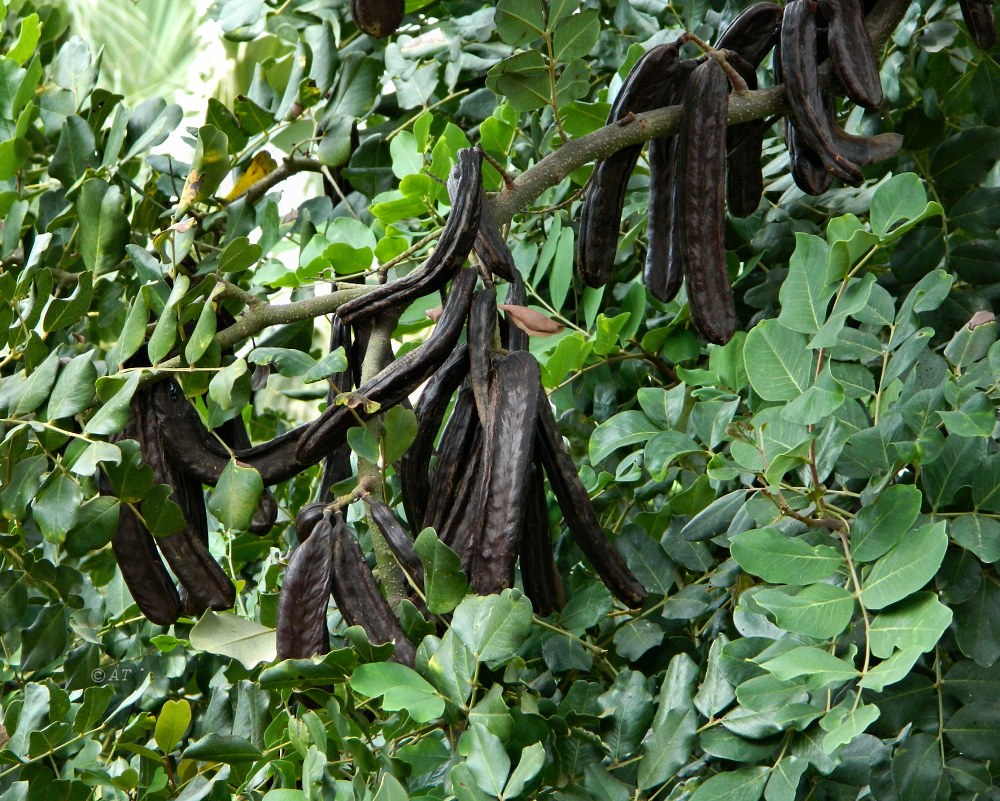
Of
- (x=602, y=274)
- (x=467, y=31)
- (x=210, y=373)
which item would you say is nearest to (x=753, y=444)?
(x=602, y=274)

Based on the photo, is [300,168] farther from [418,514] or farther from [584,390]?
[418,514]

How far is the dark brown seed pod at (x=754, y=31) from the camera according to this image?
80 cm

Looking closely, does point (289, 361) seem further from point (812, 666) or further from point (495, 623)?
point (812, 666)

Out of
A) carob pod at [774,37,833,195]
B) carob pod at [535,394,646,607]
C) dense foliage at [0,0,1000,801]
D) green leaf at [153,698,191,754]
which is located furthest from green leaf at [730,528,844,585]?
green leaf at [153,698,191,754]

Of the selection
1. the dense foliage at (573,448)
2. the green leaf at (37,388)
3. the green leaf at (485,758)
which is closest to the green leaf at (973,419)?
the dense foliage at (573,448)

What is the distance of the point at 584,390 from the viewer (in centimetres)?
102

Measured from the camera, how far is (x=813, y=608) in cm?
59

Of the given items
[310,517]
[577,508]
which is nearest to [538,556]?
[577,508]

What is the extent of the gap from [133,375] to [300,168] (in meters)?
0.53

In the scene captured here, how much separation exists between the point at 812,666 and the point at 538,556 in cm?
20

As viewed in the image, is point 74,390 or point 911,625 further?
point 74,390

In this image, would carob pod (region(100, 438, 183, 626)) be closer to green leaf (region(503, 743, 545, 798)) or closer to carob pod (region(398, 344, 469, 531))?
carob pod (region(398, 344, 469, 531))

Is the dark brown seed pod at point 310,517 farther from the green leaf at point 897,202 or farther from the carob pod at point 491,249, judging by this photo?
the green leaf at point 897,202

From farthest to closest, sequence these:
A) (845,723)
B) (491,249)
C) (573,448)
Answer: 1. (573,448)
2. (491,249)
3. (845,723)
